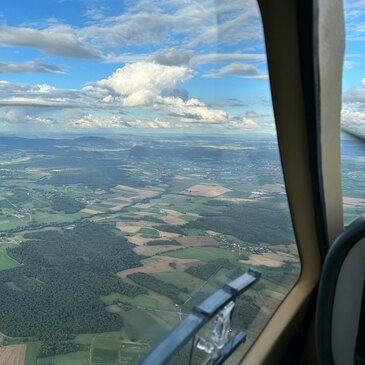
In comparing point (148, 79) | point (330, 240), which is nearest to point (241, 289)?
point (330, 240)

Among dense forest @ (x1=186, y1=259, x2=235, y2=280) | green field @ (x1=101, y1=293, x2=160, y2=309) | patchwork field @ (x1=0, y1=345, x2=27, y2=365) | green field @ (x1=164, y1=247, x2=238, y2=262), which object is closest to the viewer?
patchwork field @ (x1=0, y1=345, x2=27, y2=365)

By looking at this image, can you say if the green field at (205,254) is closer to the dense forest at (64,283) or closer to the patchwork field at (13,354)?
the dense forest at (64,283)

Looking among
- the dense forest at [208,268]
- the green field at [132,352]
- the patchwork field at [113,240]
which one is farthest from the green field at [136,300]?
the dense forest at [208,268]

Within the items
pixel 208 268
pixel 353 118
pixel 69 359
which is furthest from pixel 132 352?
pixel 353 118

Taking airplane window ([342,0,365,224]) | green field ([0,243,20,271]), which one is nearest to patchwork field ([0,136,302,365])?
green field ([0,243,20,271])

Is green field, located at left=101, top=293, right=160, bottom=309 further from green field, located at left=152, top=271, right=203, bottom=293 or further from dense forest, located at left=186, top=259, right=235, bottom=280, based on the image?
dense forest, located at left=186, top=259, right=235, bottom=280
